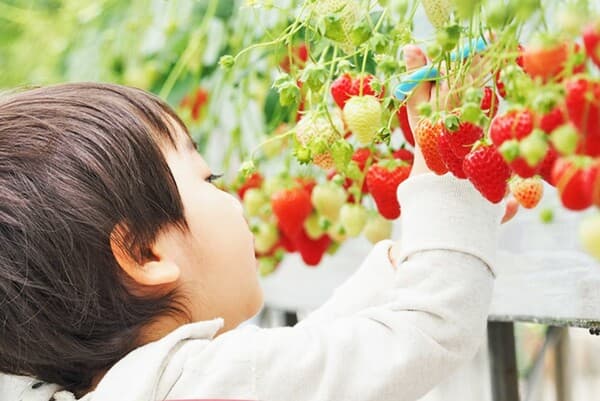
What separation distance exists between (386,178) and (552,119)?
0.34 m

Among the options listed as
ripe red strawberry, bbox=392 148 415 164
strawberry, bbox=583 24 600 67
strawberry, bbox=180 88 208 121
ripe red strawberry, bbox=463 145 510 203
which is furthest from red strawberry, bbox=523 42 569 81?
strawberry, bbox=180 88 208 121

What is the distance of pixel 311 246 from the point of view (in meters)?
1.04

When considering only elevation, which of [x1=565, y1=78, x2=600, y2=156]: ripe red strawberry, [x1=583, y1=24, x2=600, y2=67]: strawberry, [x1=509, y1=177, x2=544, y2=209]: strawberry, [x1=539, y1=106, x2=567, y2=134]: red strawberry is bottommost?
[x1=509, y1=177, x2=544, y2=209]: strawberry

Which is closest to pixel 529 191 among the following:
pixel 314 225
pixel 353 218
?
pixel 353 218

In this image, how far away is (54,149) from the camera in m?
0.84

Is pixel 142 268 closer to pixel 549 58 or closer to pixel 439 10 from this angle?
pixel 439 10

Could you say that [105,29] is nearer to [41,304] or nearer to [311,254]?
[311,254]

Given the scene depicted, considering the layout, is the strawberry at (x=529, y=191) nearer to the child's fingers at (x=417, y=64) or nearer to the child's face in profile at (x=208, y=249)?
the child's fingers at (x=417, y=64)

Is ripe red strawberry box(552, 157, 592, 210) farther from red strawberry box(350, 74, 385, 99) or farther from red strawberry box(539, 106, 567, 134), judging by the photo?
red strawberry box(350, 74, 385, 99)

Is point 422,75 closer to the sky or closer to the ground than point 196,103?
closer to the sky

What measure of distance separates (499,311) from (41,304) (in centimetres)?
40

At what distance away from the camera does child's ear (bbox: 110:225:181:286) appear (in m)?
0.82

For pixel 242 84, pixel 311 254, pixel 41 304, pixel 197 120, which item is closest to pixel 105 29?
pixel 197 120

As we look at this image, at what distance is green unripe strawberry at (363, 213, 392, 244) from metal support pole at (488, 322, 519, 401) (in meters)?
0.27
